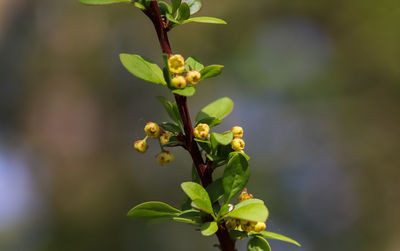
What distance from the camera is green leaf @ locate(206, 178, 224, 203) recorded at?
0.48m

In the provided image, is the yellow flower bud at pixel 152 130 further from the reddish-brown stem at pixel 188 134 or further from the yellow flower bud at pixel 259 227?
the yellow flower bud at pixel 259 227

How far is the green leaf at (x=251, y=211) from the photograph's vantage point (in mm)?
386

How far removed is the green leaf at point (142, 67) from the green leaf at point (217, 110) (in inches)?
3.8

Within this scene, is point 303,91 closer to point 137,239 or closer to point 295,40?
point 295,40

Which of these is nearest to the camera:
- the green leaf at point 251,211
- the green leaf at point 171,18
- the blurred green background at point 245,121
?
the green leaf at point 251,211

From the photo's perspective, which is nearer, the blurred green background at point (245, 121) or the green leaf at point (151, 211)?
the green leaf at point (151, 211)

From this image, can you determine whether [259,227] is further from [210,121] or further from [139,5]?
[139,5]

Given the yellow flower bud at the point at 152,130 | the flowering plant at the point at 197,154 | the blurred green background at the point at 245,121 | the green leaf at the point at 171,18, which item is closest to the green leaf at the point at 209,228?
the flowering plant at the point at 197,154

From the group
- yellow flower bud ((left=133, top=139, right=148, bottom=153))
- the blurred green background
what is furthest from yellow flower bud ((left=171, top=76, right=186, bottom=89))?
the blurred green background

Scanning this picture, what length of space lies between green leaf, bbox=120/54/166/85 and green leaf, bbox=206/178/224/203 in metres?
0.13

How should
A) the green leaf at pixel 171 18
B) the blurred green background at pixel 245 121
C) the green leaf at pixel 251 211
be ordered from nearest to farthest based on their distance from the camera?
the green leaf at pixel 251 211 < the green leaf at pixel 171 18 < the blurred green background at pixel 245 121

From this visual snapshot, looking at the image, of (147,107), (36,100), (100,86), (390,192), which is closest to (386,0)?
(390,192)

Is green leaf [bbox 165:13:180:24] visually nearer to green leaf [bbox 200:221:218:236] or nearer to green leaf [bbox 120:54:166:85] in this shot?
green leaf [bbox 120:54:166:85]

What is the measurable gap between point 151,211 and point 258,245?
117 millimetres
